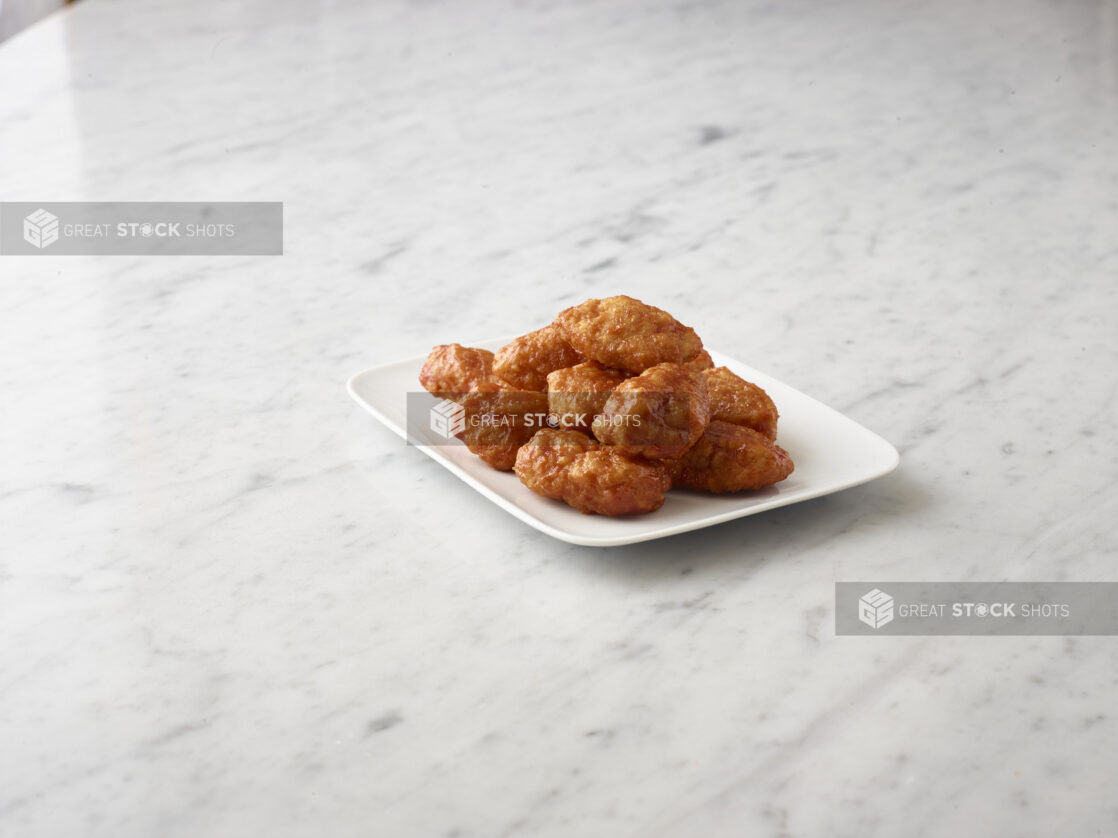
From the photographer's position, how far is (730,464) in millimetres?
1208

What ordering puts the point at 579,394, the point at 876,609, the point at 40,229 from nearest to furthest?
1. the point at 876,609
2. the point at 579,394
3. the point at 40,229

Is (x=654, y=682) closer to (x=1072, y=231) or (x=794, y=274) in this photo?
(x=794, y=274)

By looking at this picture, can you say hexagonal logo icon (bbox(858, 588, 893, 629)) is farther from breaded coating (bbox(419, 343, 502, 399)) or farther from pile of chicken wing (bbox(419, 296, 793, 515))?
breaded coating (bbox(419, 343, 502, 399))

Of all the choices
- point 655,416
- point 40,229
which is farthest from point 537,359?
point 40,229

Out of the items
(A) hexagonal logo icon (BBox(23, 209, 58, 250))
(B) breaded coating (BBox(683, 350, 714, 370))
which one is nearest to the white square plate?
(B) breaded coating (BBox(683, 350, 714, 370))

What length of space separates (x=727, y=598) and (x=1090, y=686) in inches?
12.2

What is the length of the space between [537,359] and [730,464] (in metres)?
0.24

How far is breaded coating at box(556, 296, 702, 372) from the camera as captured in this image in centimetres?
126

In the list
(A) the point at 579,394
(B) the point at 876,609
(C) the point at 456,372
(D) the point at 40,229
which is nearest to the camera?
(B) the point at 876,609

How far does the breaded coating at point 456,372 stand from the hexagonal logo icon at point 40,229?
1044mm

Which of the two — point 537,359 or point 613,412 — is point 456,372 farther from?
point 613,412

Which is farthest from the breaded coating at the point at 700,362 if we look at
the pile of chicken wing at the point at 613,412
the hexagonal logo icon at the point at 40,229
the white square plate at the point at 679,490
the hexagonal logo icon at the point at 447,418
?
the hexagonal logo icon at the point at 40,229

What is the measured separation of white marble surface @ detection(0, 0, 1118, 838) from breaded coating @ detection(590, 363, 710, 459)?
103 millimetres

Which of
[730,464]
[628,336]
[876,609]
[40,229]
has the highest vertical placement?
[40,229]
